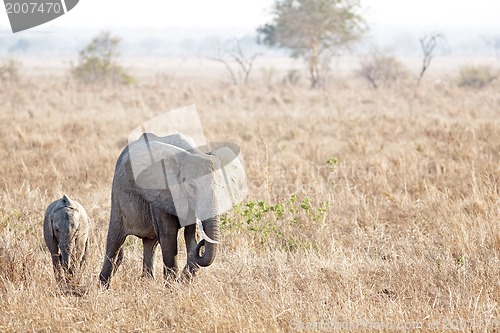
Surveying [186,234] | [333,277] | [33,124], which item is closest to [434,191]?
[333,277]

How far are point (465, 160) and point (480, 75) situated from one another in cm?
1909

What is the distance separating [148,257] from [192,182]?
115cm

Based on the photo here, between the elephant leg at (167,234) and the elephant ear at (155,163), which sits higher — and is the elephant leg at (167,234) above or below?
below

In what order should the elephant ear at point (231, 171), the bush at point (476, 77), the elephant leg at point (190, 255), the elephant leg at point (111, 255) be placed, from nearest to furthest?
the elephant leg at point (190, 255)
the elephant ear at point (231, 171)
the elephant leg at point (111, 255)
the bush at point (476, 77)

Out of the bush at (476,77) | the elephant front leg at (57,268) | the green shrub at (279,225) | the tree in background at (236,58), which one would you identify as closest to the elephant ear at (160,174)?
the elephant front leg at (57,268)

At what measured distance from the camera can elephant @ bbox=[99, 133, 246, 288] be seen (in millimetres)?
4676

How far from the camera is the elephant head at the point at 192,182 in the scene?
4.64 metres

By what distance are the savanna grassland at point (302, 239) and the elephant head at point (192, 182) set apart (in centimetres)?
48

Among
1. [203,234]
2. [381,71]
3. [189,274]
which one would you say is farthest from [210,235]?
[381,71]

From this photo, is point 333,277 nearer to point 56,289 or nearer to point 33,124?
point 56,289

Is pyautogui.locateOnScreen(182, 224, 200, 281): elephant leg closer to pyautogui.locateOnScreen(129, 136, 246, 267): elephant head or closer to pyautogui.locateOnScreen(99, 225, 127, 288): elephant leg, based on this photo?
pyautogui.locateOnScreen(129, 136, 246, 267): elephant head

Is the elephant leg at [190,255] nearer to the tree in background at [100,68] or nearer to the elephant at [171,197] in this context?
the elephant at [171,197]

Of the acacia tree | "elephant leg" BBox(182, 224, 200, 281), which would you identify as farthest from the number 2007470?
the acacia tree

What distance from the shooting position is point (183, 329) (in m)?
4.48
